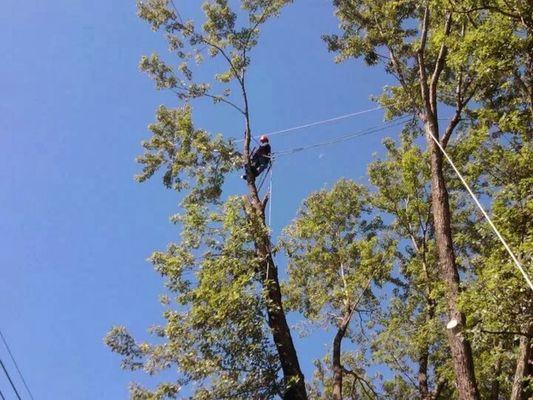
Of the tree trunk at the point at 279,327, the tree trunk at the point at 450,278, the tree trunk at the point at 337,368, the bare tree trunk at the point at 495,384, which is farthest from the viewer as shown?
the bare tree trunk at the point at 495,384

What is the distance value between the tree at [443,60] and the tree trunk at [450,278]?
0.01m

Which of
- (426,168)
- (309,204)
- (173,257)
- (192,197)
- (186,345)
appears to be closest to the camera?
(186,345)

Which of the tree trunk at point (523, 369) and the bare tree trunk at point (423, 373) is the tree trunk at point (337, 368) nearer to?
the tree trunk at point (523, 369)

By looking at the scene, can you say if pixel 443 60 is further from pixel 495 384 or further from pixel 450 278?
pixel 495 384

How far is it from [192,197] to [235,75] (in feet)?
9.37

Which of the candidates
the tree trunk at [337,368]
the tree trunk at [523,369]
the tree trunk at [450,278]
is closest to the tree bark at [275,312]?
the tree trunk at [337,368]

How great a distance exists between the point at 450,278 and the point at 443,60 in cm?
413

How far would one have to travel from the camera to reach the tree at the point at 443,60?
7.63 meters

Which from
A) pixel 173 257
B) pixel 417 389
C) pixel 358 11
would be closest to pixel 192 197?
pixel 173 257

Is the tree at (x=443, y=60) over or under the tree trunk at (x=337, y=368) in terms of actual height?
over

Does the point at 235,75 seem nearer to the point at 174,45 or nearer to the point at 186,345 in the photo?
the point at 174,45

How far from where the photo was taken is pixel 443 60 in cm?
976

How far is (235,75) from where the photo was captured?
1183 centimetres

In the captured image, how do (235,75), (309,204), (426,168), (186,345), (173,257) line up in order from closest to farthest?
(186,345) < (173,257) < (235,75) < (426,168) < (309,204)
